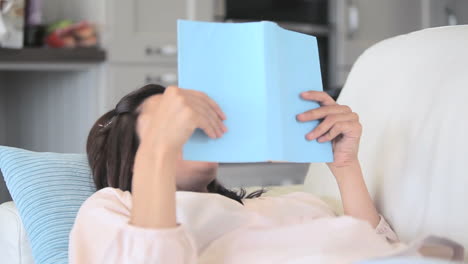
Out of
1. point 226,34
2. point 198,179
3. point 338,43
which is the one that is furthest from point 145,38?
point 226,34

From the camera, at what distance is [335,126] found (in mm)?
1023

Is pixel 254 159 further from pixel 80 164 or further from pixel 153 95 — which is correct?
pixel 80 164

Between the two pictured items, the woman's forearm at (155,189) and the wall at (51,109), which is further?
the wall at (51,109)

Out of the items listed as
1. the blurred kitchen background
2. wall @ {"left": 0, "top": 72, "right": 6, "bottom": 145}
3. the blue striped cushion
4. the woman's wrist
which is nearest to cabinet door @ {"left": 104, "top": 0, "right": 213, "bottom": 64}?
the blurred kitchen background

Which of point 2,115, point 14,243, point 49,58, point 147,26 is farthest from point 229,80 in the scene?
point 2,115

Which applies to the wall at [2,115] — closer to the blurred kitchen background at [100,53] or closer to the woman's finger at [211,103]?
the blurred kitchen background at [100,53]

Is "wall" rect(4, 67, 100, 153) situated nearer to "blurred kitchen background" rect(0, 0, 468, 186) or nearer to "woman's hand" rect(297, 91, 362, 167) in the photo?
"blurred kitchen background" rect(0, 0, 468, 186)

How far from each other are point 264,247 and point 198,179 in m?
0.21

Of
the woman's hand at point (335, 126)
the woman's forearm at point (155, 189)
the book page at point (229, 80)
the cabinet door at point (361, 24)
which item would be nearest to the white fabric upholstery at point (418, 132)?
the woman's hand at point (335, 126)

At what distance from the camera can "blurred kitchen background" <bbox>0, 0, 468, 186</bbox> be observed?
2572 millimetres

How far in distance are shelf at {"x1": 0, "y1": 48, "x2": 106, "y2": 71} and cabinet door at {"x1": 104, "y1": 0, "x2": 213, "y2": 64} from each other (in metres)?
0.10

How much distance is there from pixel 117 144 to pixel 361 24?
2415 millimetres

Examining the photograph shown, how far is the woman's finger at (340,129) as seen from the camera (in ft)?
3.28

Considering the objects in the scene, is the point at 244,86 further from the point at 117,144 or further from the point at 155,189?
the point at 117,144
